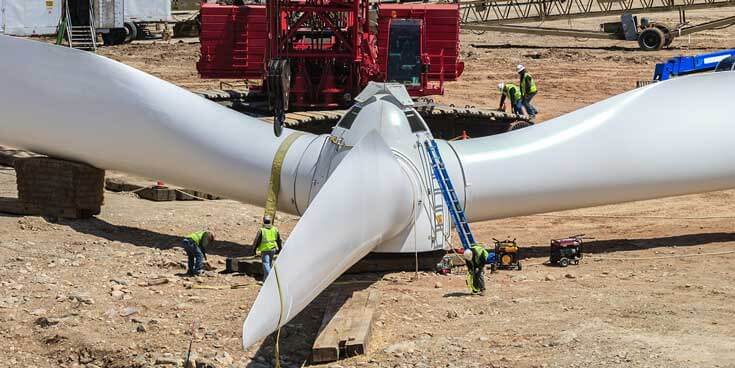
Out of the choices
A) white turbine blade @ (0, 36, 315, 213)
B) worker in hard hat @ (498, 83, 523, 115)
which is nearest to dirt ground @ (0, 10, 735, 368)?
white turbine blade @ (0, 36, 315, 213)

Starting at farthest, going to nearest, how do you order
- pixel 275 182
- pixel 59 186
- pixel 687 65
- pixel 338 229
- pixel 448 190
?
pixel 687 65 < pixel 59 186 < pixel 275 182 < pixel 448 190 < pixel 338 229

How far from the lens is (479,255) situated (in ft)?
44.3

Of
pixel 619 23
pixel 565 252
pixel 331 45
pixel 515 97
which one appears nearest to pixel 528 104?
pixel 515 97

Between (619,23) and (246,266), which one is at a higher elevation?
(619,23)

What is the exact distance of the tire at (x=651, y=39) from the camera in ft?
126

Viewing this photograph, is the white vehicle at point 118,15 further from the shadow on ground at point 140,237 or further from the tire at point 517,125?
the shadow on ground at point 140,237

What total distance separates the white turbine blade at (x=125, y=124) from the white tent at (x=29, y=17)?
24.5 meters

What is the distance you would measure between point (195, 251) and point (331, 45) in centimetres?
1008

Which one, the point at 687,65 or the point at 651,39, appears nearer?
the point at 687,65

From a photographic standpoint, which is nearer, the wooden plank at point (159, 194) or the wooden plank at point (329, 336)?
the wooden plank at point (329, 336)

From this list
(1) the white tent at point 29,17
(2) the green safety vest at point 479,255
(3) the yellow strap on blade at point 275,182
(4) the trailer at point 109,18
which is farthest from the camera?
(1) the white tent at point 29,17

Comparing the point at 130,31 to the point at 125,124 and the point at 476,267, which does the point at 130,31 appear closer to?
the point at 125,124

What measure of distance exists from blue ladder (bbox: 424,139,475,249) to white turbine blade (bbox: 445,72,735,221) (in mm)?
326

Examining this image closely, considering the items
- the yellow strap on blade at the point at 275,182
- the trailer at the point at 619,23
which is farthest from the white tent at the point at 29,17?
the yellow strap on blade at the point at 275,182
